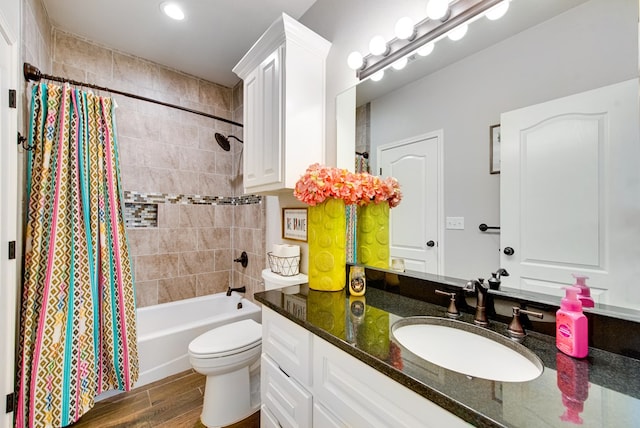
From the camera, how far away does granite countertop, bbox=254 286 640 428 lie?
19.4 inches

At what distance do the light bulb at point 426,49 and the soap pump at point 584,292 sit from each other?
1.02m

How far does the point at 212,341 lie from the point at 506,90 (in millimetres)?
1925

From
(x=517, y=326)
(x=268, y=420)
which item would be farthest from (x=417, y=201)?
(x=268, y=420)

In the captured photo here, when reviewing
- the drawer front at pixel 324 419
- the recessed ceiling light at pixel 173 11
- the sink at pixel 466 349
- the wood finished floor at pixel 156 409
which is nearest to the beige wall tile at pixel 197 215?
the wood finished floor at pixel 156 409

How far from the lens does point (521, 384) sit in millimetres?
590

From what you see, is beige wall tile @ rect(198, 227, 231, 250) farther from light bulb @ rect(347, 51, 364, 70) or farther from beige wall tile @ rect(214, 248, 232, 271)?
light bulb @ rect(347, 51, 364, 70)

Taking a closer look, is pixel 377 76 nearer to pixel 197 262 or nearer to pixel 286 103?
pixel 286 103

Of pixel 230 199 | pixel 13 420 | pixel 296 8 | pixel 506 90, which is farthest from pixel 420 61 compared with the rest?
pixel 13 420

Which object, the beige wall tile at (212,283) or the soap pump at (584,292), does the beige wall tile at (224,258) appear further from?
the soap pump at (584,292)

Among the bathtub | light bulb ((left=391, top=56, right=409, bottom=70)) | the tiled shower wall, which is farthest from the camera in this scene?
the tiled shower wall

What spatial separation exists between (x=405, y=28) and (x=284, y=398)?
5.43ft

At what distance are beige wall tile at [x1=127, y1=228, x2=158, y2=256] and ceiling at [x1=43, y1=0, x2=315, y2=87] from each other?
1534mm

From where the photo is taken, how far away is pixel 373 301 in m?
1.18

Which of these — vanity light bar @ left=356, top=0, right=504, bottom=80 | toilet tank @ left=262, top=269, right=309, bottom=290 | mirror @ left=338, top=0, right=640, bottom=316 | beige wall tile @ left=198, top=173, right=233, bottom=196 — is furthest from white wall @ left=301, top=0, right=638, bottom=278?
beige wall tile @ left=198, top=173, right=233, bottom=196
